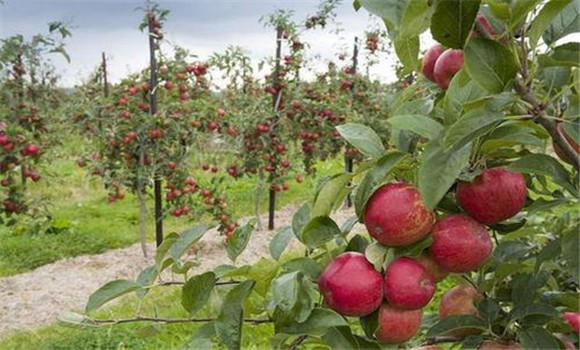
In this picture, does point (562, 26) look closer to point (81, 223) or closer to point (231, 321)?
point (231, 321)

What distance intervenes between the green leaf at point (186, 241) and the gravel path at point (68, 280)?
2771mm

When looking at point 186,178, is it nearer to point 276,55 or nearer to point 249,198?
point 276,55

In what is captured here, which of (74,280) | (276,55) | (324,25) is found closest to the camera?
(74,280)

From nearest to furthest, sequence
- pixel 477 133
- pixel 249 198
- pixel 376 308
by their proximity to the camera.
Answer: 1. pixel 477 133
2. pixel 376 308
3. pixel 249 198

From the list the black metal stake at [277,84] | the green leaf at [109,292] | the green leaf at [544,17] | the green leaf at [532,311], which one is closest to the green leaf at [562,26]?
the green leaf at [544,17]

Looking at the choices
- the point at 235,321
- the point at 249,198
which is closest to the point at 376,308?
the point at 235,321

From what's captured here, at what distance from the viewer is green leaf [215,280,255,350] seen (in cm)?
68

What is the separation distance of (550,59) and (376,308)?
0.95 feet

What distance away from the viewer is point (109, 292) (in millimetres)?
768

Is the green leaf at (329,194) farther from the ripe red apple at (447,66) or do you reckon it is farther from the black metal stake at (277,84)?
the black metal stake at (277,84)

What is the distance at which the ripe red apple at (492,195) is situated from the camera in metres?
0.66

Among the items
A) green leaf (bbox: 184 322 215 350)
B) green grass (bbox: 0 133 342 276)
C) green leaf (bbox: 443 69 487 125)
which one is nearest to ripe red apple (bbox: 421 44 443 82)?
green leaf (bbox: 443 69 487 125)

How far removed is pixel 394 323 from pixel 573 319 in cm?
24

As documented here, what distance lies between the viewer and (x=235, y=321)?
27.1 inches
